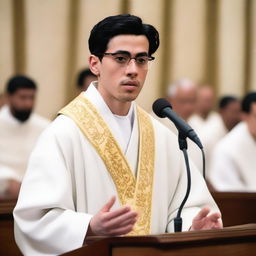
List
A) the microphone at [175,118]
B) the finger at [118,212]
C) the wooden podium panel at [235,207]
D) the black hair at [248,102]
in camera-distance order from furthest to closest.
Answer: the black hair at [248,102] → the wooden podium panel at [235,207] → the microphone at [175,118] → the finger at [118,212]

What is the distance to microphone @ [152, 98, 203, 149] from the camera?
3820 millimetres

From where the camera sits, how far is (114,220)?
371 cm

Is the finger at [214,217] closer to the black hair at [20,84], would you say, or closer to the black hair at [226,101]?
the black hair at [20,84]

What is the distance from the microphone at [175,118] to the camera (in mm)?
3820

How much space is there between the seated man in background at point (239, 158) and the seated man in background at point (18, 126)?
191 centimetres

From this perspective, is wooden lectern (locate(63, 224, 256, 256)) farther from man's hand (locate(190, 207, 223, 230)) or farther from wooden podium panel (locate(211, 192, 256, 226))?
wooden podium panel (locate(211, 192, 256, 226))

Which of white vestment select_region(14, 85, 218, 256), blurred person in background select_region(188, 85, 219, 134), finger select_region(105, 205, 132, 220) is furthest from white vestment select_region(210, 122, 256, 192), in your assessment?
finger select_region(105, 205, 132, 220)

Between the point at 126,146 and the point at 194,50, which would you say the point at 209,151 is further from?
the point at 126,146

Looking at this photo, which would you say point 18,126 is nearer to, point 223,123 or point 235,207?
point 223,123

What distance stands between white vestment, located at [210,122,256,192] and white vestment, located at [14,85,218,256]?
4068mm

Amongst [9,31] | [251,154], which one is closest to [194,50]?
[9,31]

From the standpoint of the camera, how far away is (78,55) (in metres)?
12.3

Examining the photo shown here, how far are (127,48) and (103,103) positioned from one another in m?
0.33

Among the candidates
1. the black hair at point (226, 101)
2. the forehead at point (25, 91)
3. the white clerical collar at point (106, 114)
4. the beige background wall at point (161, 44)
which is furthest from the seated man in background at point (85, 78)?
the white clerical collar at point (106, 114)
